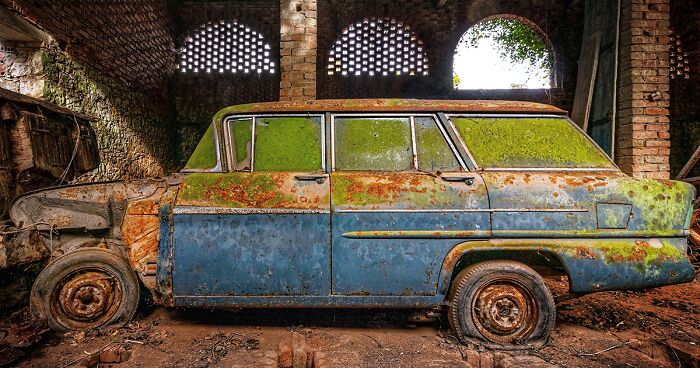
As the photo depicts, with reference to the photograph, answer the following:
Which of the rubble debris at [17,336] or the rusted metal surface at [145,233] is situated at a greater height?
the rusted metal surface at [145,233]

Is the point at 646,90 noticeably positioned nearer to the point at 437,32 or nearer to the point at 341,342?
the point at 341,342

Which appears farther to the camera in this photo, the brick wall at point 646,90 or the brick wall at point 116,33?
the brick wall at point 116,33

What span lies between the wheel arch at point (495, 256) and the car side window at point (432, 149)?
0.60 meters

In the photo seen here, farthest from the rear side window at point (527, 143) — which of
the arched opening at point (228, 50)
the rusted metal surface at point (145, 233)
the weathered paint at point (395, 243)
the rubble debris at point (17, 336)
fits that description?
the arched opening at point (228, 50)

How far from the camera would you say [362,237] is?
2365mm

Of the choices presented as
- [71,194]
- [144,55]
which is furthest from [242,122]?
[144,55]

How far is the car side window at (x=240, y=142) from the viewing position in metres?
2.59

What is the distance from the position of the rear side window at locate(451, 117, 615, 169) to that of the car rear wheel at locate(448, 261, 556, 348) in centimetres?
78

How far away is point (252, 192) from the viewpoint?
242cm

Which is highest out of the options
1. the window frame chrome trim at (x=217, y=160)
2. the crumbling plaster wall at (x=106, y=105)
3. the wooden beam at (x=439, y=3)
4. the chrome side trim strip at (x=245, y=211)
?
the wooden beam at (x=439, y=3)

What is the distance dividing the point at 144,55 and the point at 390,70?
5892mm

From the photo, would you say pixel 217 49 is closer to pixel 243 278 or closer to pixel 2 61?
pixel 2 61

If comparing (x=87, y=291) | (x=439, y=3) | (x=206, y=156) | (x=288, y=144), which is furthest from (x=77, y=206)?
(x=439, y=3)

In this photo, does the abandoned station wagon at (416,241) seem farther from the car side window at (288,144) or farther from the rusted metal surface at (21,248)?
the rusted metal surface at (21,248)
